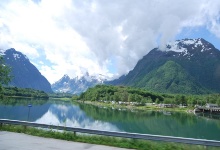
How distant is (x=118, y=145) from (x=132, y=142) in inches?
44.2

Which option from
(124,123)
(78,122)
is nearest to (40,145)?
(78,122)

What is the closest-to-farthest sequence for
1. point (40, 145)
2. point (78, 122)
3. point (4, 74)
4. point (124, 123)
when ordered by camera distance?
point (40, 145), point (4, 74), point (78, 122), point (124, 123)

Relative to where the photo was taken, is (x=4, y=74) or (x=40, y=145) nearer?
(x=40, y=145)

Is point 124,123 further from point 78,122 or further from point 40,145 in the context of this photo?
point 40,145

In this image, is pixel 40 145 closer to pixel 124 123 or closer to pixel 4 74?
pixel 4 74

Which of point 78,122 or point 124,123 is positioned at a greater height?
point 78,122

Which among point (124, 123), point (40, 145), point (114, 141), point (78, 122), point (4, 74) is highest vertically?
point (4, 74)

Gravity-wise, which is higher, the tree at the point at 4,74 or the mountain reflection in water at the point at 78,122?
the tree at the point at 4,74

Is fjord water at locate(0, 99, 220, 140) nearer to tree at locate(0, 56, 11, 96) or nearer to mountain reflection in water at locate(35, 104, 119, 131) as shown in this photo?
mountain reflection in water at locate(35, 104, 119, 131)

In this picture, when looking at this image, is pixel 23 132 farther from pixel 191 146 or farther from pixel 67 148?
pixel 191 146

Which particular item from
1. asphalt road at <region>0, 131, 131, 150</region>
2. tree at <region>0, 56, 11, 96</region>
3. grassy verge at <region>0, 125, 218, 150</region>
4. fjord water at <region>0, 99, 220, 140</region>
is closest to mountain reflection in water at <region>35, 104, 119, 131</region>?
fjord water at <region>0, 99, 220, 140</region>

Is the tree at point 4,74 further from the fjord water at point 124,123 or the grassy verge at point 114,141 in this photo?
the grassy verge at point 114,141

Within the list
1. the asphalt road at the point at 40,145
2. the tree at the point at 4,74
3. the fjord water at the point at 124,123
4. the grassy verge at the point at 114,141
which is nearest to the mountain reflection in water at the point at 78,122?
the fjord water at the point at 124,123

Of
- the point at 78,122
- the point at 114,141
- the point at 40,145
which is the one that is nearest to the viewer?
the point at 40,145
